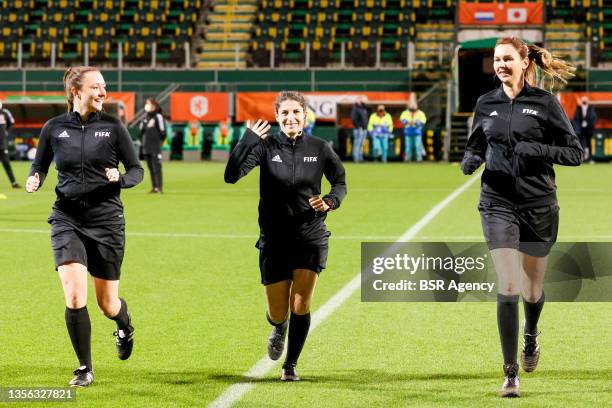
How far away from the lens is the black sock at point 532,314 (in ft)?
25.7

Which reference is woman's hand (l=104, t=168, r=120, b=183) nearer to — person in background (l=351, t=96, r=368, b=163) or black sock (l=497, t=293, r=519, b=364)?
black sock (l=497, t=293, r=519, b=364)

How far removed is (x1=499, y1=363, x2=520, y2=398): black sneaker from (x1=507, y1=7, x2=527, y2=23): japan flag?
123 feet

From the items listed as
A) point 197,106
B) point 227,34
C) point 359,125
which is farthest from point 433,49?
point 197,106

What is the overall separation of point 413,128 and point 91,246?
3262 centimetres

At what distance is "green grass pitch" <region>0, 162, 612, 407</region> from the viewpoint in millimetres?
7164

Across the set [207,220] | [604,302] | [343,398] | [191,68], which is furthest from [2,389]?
[191,68]

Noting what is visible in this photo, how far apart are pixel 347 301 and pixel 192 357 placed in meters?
2.81

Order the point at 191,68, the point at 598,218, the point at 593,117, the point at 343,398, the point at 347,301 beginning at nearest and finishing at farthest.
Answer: the point at 343,398 → the point at 347,301 → the point at 598,218 → the point at 593,117 → the point at 191,68

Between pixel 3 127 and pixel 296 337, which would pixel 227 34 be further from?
pixel 296 337

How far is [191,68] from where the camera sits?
44.2 metres

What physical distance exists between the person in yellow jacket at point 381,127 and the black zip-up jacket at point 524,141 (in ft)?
104

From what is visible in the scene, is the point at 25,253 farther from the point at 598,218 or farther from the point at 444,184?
the point at 444,184

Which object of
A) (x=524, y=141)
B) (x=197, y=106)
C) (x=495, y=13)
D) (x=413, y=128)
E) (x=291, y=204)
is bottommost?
(x=413, y=128)

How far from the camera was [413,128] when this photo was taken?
1561 inches
